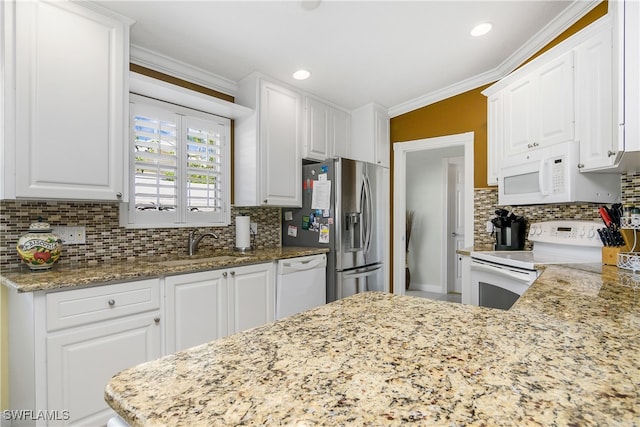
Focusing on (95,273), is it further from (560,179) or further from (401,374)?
(560,179)

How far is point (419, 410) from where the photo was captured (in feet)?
1.43

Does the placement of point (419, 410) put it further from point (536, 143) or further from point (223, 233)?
point (223, 233)

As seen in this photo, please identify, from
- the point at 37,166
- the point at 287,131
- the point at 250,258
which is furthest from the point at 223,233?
the point at 37,166

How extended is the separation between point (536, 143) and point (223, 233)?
265cm

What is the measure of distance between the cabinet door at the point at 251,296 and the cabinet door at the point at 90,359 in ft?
1.91

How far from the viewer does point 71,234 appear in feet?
6.74

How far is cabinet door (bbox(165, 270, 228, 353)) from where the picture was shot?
1.94 meters

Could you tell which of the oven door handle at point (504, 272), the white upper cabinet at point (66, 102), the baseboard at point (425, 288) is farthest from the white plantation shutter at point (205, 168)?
the baseboard at point (425, 288)

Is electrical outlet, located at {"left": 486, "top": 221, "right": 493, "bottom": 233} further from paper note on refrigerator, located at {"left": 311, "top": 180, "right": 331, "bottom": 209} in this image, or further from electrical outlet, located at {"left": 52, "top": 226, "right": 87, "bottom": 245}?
electrical outlet, located at {"left": 52, "top": 226, "right": 87, "bottom": 245}

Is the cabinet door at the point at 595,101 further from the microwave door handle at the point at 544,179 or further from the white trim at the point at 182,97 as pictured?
the white trim at the point at 182,97

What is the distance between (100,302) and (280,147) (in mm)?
1919

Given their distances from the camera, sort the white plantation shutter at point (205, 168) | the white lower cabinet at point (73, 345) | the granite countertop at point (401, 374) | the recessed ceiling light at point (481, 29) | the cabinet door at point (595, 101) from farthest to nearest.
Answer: the white plantation shutter at point (205, 168) → the recessed ceiling light at point (481, 29) → the cabinet door at point (595, 101) → the white lower cabinet at point (73, 345) → the granite countertop at point (401, 374)

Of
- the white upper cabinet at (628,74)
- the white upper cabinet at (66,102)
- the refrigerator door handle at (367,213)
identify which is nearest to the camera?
the white upper cabinet at (628,74)

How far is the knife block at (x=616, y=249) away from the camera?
5.53ft
